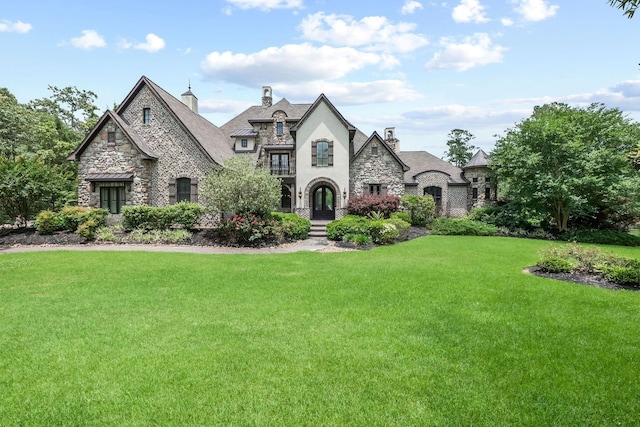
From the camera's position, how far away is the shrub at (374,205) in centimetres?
2258

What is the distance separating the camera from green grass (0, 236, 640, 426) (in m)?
3.59

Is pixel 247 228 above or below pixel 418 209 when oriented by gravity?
below

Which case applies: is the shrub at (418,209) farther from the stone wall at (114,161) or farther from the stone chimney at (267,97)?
the stone wall at (114,161)

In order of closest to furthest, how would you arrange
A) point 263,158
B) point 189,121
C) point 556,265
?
point 556,265 → point 189,121 → point 263,158

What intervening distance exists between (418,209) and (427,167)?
8.92 meters

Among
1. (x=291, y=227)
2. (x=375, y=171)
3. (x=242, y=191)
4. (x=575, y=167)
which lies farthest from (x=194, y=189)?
(x=575, y=167)

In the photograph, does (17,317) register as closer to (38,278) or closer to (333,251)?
(38,278)

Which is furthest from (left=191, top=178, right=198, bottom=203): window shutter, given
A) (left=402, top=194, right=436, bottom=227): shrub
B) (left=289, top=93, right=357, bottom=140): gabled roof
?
(left=402, top=194, right=436, bottom=227): shrub

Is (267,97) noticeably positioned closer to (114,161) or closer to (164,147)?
(164,147)

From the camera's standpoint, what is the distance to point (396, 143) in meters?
29.8

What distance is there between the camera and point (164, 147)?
69.1ft

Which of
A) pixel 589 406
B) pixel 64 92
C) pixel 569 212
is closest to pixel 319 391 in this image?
pixel 589 406

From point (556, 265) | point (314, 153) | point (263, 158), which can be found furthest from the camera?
point (263, 158)

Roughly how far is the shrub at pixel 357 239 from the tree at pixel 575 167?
12038mm
